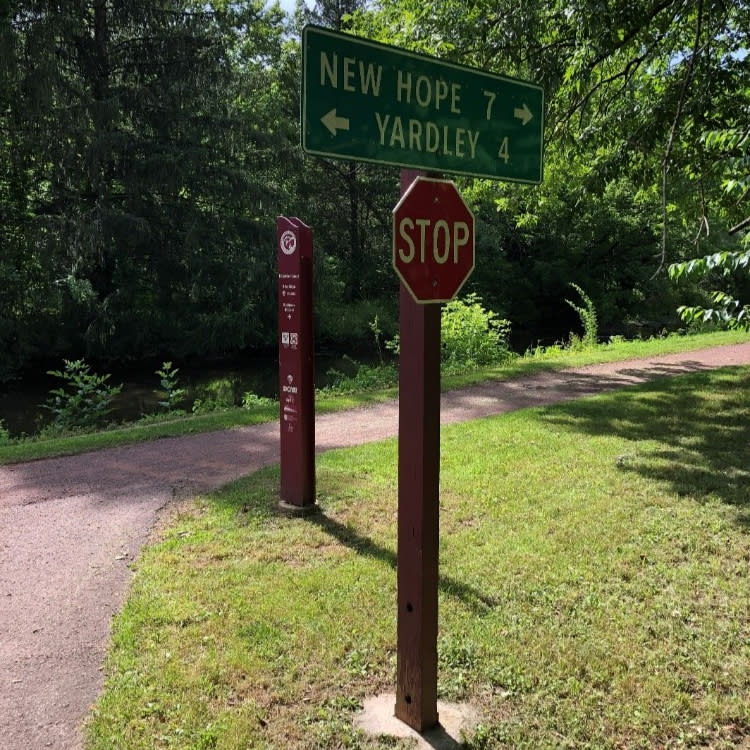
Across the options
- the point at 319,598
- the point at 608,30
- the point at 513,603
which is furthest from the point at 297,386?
the point at 608,30

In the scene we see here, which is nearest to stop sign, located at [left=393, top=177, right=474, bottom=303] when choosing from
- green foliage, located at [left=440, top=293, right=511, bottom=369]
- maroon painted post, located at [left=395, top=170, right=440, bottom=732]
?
maroon painted post, located at [left=395, top=170, right=440, bottom=732]

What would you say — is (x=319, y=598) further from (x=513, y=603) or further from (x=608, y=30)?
(x=608, y=30)

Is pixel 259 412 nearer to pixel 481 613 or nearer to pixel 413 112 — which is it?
pixel 481 613

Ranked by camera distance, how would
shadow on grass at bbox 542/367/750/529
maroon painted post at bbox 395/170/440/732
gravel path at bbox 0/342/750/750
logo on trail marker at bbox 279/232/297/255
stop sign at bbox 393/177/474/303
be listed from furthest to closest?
shadow on grass at bbox 542/367/750/529
logo on trail marker at bbox 279/232/297/255
gravel path at bbox 0/342/750/750
maroon painted post at bbox 395/170/440/732
stop sign at bbox 393/177/474/303

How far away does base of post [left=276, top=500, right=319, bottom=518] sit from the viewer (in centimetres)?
555

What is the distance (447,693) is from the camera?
315cm

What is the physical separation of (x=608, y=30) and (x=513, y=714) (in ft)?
19.2

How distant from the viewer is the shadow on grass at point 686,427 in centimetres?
601

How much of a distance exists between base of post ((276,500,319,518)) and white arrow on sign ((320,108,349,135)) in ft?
12.7

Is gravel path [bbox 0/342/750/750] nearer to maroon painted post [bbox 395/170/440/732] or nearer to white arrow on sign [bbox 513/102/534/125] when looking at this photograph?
maroon painted post [bbox 395/170/440/732]

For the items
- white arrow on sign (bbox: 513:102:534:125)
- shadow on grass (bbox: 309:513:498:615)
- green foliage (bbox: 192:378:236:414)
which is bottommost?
green foliage (bbox: 192:378:236:414)

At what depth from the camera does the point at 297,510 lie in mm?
5559

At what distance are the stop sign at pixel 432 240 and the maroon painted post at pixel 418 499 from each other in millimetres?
76

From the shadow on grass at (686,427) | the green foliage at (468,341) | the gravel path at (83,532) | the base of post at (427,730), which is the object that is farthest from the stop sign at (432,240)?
the green foliage at (468,341)
